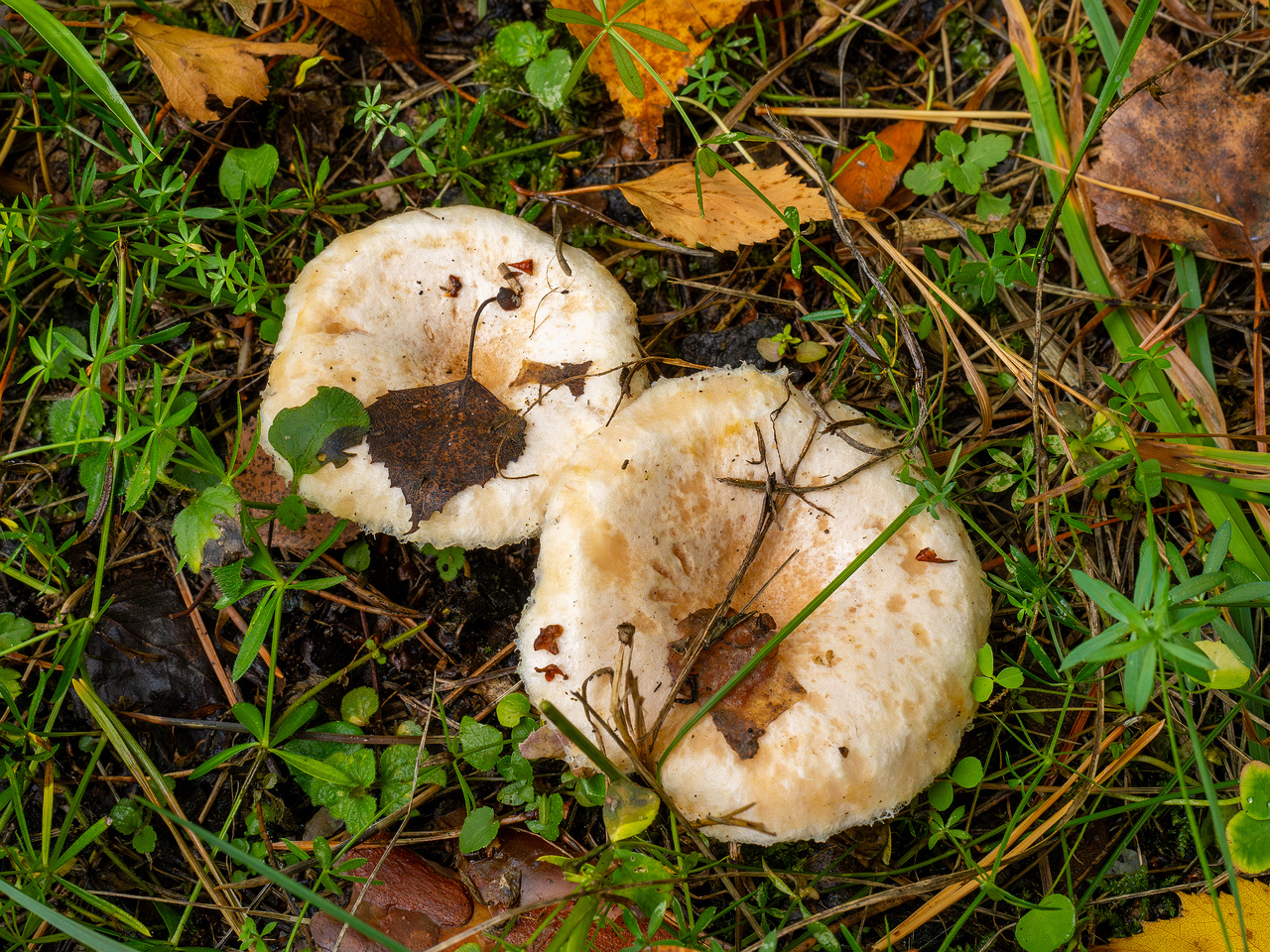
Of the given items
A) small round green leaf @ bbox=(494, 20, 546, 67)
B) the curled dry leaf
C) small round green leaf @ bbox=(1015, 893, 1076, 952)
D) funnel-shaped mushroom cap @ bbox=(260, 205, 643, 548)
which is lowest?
the curled dry leaf

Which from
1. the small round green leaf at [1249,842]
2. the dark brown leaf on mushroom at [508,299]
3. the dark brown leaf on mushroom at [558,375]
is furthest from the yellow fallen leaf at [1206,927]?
the dark brown leaf on mushroom at [508,299]

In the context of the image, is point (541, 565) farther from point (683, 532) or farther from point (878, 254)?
point (878, 254)

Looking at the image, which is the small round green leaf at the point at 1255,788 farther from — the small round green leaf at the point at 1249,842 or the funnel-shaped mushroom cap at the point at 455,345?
the funnel-shaped mushroom cap at the point at 455,345

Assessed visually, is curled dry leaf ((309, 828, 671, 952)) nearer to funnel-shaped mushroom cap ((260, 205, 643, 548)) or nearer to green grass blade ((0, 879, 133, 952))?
green grass blade ((0, 879, 133, 952))

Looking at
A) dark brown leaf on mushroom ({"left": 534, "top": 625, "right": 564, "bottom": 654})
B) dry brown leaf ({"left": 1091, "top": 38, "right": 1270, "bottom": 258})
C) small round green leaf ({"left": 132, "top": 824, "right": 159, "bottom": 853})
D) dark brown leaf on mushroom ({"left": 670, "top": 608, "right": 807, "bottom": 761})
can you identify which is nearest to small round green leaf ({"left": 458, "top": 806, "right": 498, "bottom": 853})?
dark brown leaf on mushroom ({"left": 534, "top": 625, "right": 564, "bottom": 654})

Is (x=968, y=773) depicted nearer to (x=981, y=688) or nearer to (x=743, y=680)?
(x=981, y=688)

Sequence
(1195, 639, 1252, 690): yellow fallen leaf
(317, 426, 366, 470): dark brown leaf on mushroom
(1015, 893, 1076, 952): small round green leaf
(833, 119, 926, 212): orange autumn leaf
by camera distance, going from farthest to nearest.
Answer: (833, 119, 926, 212): orange autumn leaf, (317, 426, 366, 470): dark brown leaf on mushroom, (1015, 893, 1076, 952): small round green leaf, (1195, 639, 1252, 690): yellow fallen leaf

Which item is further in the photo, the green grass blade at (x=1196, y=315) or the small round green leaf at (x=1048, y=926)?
the green grass blade at (x=1196, y=315)
